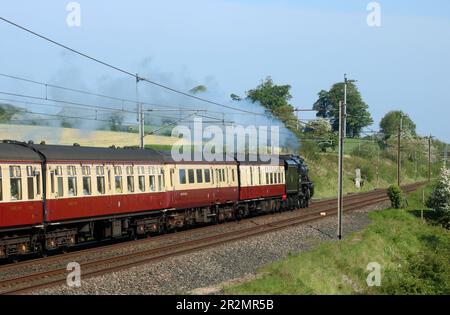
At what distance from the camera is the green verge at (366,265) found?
1733cm

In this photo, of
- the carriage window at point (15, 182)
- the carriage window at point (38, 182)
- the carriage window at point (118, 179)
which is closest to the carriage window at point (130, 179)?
the carriage window at point (118, 179)

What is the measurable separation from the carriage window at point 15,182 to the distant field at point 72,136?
76.9 feet

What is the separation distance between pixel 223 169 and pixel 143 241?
28.6 ft

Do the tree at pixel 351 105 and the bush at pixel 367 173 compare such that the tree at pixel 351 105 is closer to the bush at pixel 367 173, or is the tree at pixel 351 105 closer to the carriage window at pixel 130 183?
the bush at pixel 367 173

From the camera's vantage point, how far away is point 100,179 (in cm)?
2364

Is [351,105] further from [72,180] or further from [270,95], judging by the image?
[72,180]

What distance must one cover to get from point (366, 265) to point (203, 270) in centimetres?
646


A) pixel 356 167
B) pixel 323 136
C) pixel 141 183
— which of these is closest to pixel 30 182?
pixel 141 183

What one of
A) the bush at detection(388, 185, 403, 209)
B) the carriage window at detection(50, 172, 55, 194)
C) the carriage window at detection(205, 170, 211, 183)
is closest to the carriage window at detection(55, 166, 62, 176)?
the carriage window at detection(50, 172, 55, 194)

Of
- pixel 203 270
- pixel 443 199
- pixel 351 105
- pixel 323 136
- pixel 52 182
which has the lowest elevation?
pixel 443 199

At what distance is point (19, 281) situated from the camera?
16.9 meters

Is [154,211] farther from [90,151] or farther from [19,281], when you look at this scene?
[19,281]

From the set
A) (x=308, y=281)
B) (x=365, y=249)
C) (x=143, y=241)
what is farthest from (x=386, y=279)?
(x=143, y=241)

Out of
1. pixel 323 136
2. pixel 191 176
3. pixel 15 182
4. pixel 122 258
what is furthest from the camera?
pixel 323 136
